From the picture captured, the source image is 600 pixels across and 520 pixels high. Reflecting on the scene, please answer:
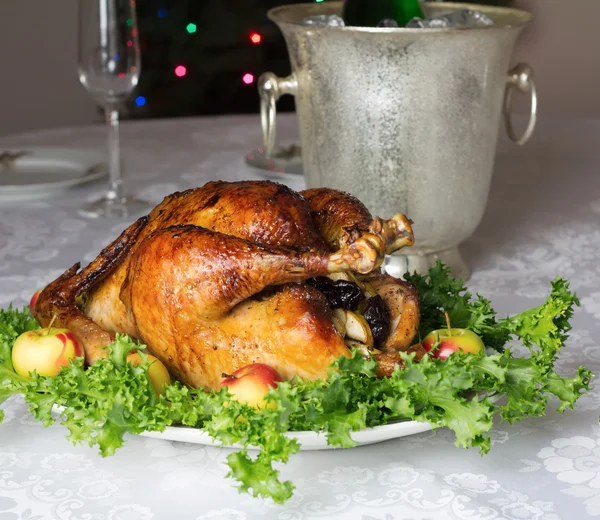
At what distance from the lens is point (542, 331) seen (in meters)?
1.13

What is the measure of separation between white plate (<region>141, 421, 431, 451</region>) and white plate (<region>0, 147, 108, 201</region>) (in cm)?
109

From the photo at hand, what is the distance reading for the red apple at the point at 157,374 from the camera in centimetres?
99

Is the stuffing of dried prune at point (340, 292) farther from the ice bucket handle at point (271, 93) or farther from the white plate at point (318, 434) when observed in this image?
the ice bucket handle at point (271, 93)

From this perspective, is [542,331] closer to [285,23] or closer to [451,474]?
[451,474]

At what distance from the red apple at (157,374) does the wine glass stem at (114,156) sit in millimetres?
932

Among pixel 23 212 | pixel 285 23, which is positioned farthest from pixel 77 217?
pixel 285 23

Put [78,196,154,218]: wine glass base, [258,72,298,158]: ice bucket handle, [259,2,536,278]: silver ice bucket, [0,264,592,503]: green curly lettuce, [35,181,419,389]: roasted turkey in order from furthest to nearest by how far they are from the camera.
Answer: [78,196,154,218]: wine glass base, [258,72,298,158]: ice bucket handle, [259,2,536,278]: silver ice bucket, [35,181,419,389]: roasted turkey, [0,264,592,503]: green curly lettuce

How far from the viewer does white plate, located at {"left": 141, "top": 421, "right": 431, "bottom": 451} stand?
89 centimetres

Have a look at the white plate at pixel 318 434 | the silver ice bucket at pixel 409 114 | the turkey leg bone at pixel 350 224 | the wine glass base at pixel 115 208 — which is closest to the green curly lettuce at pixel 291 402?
the white plate at pixel 318 434

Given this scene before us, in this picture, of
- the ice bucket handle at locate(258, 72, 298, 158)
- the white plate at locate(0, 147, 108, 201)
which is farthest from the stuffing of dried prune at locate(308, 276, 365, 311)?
the white plate at locate(0, 147, 108, 201)

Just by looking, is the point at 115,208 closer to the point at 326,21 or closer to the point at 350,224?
the point at 326,21

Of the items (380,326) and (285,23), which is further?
(285,23)

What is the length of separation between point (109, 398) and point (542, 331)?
521 mm

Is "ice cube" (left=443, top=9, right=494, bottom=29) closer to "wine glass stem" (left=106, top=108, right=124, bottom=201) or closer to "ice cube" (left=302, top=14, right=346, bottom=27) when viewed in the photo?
"ice cube" (left=302, top=14, right=346, bottom=27)
